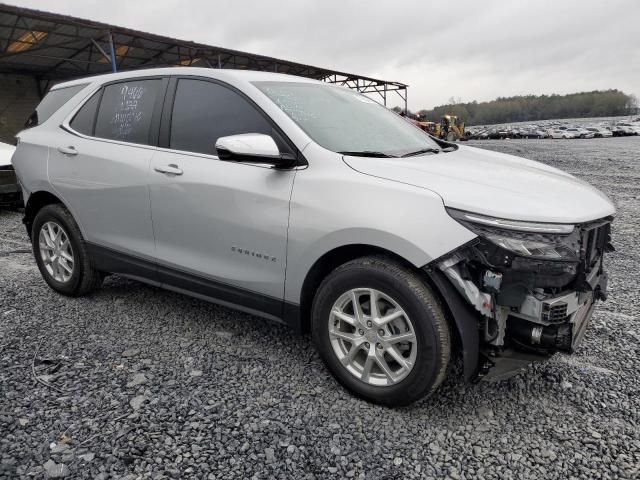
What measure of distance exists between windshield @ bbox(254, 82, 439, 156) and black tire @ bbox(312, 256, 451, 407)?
71 cm

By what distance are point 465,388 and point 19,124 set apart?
80.2ft

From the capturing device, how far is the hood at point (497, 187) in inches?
82.0

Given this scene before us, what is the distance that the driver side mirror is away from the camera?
2.42 m

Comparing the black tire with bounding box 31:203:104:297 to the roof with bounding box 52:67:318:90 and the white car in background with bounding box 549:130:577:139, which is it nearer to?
the roof with bounding box 52:67:318:90

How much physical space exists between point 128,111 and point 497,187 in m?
2.56

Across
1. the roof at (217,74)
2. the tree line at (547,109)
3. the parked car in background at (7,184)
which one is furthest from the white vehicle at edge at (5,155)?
the tree line at (547,109)

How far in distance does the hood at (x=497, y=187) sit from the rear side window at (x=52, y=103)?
2621mm

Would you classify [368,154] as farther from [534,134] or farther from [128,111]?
[534,134]

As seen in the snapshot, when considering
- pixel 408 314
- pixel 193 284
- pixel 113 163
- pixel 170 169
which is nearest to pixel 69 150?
pixel 113 163

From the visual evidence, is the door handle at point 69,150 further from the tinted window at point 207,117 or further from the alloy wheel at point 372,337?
the alloy wheel at point 372,337

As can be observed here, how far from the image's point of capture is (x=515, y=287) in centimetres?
209

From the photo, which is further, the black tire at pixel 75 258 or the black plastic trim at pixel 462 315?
the black tire at pixel 75 258

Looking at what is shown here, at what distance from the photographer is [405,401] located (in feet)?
7.59

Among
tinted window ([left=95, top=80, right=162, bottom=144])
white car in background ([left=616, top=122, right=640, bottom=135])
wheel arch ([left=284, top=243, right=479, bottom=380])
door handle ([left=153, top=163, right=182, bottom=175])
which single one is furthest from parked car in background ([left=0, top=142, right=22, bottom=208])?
white car in background ([left=616, top=122, right=640, bottom=135])
